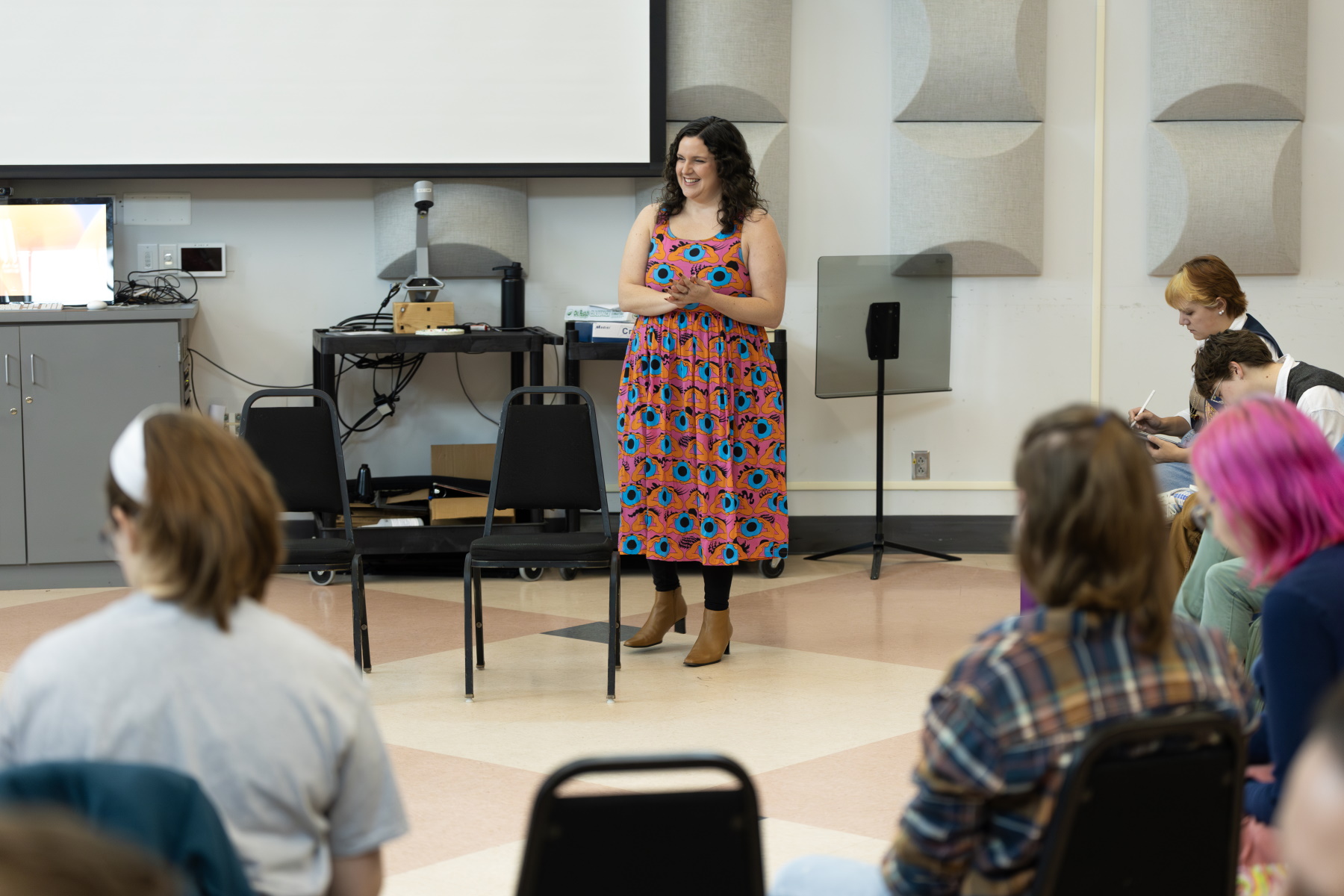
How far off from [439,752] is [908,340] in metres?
2.99

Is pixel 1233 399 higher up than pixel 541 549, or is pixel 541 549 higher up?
pixel 1233 399

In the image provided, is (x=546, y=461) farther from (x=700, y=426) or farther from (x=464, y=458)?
(x=464, y=458)

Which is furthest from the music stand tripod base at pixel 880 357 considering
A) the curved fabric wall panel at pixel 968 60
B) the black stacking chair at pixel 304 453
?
the black stacking chair at pixel 304 453

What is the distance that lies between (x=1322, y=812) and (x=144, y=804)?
2.98 feet

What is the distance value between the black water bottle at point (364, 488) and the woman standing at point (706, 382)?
67.0 inches

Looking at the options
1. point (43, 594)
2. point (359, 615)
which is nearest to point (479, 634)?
point (359, 615)

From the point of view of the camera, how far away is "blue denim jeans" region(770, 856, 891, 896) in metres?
1.46

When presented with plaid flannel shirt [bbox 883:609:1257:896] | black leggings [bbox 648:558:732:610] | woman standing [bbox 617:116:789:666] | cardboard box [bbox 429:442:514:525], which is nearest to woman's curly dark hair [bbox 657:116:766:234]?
woman standing [bbox 617:116:789:666]

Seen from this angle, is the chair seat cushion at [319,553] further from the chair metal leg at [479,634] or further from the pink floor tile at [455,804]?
the pink floor tile at [455,804]

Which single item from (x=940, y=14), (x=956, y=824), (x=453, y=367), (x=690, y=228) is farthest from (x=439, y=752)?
(x=940, y=14)

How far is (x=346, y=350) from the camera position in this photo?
15.6 feet

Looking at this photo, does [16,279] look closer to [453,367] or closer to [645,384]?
[453,367]

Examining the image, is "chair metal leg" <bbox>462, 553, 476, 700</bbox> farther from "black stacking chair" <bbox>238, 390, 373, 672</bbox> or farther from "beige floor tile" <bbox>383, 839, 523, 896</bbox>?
"beige floor tile" <bbox>383, 839, 523, 896</bbox>

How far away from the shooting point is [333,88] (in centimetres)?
514
